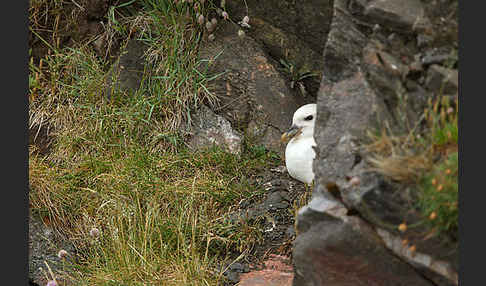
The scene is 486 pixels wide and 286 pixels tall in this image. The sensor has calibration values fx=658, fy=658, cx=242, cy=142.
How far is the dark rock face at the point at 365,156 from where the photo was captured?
331 centimetres

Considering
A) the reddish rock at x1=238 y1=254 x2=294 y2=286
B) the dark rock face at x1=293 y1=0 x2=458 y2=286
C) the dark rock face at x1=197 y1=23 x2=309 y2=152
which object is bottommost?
the reddish rock at x1=238 y1=254 x2=294 y2=286

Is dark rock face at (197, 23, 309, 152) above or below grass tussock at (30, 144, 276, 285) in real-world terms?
above

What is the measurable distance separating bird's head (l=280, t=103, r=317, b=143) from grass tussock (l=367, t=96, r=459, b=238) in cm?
189

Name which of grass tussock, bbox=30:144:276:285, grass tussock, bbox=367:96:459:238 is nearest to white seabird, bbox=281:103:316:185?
grass tussock, bbox=30:144:276:285

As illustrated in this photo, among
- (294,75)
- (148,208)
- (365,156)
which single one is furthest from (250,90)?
(365,156)

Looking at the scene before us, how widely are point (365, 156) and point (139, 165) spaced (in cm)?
259

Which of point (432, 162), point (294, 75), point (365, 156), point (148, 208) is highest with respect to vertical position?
point (432, 162)

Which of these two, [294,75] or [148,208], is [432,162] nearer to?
[148,208]

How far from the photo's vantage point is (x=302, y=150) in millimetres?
5023

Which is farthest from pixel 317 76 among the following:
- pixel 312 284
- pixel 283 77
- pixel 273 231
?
pixel 312 284

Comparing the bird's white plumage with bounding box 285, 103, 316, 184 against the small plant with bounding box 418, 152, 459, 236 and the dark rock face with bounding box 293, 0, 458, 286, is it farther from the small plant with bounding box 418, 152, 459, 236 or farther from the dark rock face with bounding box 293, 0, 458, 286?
the small plant with bounding box 418, 152, 459, 236

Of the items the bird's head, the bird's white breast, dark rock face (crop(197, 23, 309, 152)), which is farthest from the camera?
dark rock face (crop(197, 23, 309, 152))

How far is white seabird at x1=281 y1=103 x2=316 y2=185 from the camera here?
4.99 m

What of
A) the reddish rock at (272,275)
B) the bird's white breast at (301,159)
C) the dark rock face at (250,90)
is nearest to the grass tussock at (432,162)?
the reddish rock at (272,275)
